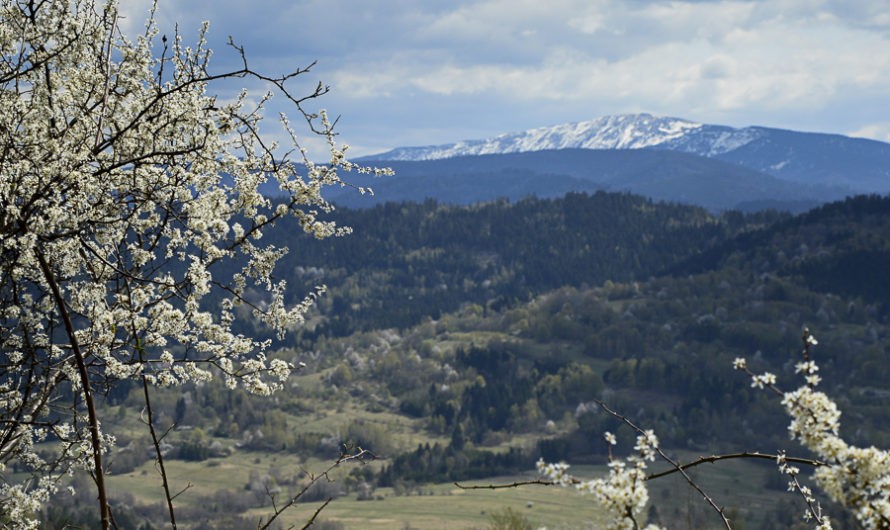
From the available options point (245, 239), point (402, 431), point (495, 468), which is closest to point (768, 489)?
point (495, 468)

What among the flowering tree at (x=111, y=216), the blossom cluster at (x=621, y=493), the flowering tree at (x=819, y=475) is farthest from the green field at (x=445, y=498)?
the blossom cluster at (x=621, y=493)

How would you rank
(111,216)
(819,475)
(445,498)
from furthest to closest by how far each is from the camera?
1. (445,498)
2. (111,216)
3. (819,475)

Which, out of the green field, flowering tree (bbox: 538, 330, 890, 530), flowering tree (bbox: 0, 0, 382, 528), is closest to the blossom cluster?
flowering tree (bbox: 538, 330, 890, 530)

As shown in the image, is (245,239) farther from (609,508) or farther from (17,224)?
(609,508)

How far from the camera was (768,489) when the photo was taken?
453 ft

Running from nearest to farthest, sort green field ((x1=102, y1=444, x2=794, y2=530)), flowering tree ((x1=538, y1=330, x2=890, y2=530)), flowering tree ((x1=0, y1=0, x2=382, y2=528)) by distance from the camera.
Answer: flowering tree ((x1=538, y1=330, x2=890, y2=530))
flowering tree ((x1=0, y1=0, x2=382, y2=528))
green field ((x1=102, y1=444, x2=794, y2=530))

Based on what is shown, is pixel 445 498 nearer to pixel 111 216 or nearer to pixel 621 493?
pixel 111 216

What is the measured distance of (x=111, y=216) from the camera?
24.0ft

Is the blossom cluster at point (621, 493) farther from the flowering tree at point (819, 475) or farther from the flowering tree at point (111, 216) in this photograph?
the flowering tree at point (111, 216)

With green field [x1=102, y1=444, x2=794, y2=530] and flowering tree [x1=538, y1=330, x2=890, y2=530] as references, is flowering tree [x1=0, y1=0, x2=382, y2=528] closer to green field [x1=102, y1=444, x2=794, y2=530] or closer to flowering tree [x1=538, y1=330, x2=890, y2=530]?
flowering tree [x1=538, y1=330, x2=890, y2=530]

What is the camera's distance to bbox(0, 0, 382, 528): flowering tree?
6.52 m

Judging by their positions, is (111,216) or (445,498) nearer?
(111,216)

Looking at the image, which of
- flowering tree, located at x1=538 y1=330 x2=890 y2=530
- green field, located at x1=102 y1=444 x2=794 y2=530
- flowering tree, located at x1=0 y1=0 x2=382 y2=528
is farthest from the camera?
green field, located at x1=102 y1=444 x2=794 y2=530

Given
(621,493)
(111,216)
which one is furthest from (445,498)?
(621,493)
